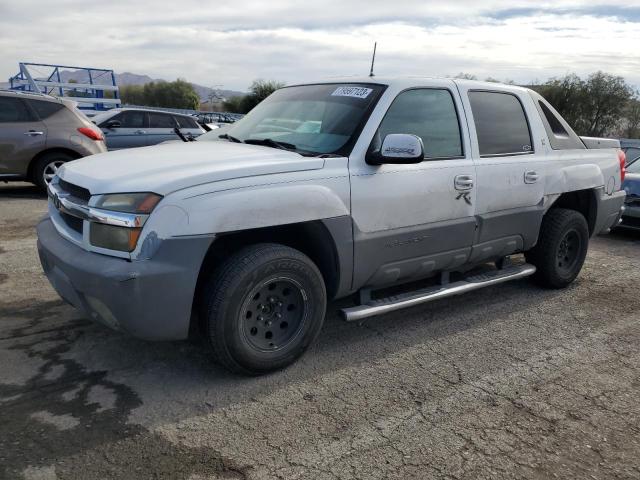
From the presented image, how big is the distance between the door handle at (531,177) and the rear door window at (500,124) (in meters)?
0.19

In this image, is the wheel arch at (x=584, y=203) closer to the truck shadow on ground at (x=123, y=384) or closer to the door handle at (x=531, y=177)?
the door handle at (x=531, y=177)

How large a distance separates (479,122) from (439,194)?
2.78ft

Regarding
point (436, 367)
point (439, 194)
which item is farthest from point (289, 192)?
point (436, 367)

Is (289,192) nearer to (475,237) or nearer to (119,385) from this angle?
(119,385)

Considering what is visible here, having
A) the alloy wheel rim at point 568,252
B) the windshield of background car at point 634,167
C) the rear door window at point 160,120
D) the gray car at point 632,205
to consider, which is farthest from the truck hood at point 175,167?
the rear door window at point 160,120

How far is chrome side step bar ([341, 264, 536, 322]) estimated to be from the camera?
12.3 feet

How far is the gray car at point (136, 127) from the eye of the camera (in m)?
12.7

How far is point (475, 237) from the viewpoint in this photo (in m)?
4.34

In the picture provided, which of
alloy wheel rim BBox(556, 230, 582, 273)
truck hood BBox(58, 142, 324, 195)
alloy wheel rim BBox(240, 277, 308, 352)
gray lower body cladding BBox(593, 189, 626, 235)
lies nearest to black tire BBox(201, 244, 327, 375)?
alloy wheel rim BBox(240, 277, 308, 352)

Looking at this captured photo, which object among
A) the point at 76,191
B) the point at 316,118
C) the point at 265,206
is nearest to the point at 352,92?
the point at 316,118

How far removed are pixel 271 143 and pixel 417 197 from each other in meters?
1.09

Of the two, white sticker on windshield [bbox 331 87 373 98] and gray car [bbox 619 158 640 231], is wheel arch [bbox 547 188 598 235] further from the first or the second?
gray car [bbox 619 158 640 231]

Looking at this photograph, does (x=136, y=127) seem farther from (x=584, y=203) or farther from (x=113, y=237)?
(x=113, y=237)

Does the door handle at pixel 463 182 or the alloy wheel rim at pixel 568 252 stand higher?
the door handle at pixel 463 182
